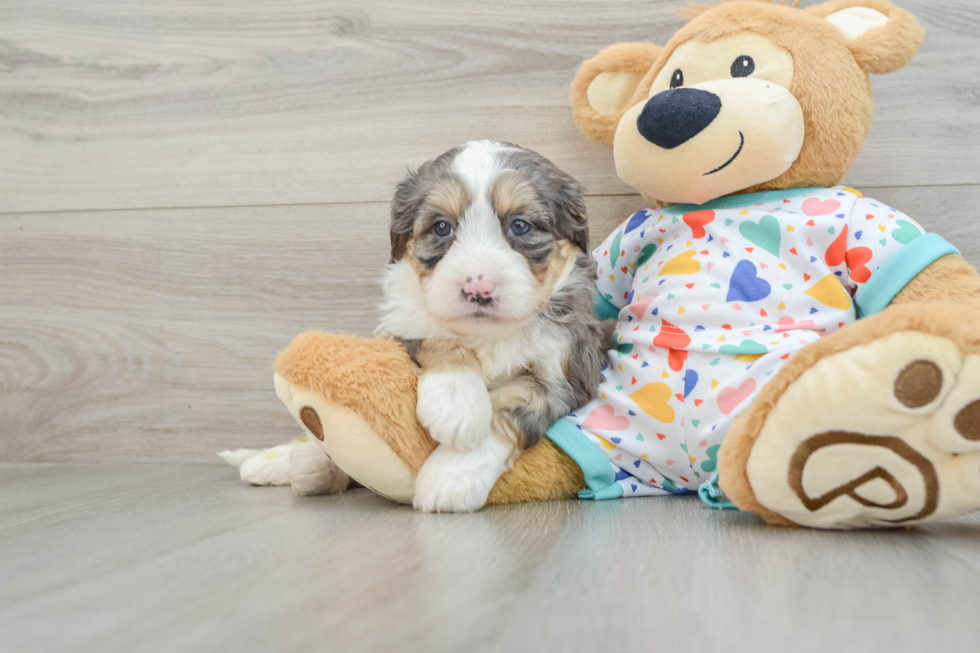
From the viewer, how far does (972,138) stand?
1617 millimetres

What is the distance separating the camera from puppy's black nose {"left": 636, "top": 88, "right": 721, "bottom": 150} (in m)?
1.22

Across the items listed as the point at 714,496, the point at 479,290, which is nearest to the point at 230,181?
the point at 479,290

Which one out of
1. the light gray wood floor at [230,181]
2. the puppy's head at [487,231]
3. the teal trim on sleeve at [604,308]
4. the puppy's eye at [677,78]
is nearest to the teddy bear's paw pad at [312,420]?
the light gray wood floor at [230,181]

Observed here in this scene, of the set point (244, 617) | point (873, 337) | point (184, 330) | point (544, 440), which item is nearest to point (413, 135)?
point (184, 330)

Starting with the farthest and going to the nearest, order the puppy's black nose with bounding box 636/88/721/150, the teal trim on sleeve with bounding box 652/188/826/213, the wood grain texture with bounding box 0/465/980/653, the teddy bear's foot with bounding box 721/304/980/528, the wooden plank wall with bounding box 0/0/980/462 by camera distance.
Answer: the wooden plank wall with bounding box 0/0/980/462
the teal trim on sleeve with bounding box 652/188/826/213
the puppy's black nose with bounding box 636/88/721/150
the teddy bear's foot with bounding box 721/304/980/528
the wood grain texture with bounding box 0/465/980/653

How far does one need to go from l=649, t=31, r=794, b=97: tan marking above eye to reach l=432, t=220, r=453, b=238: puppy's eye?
1.70ft

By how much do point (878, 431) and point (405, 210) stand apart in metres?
0.79

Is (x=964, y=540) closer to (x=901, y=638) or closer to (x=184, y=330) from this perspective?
(x=901, y=638)

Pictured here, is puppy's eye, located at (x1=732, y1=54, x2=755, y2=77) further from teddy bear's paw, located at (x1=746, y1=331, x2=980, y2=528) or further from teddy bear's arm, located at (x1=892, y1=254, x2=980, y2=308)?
teddy bear's paw, located at (x1=746, y1=331, x2=980, y2=528)

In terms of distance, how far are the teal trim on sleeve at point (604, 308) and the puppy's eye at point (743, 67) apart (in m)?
0.47

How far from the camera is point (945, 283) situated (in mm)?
1162

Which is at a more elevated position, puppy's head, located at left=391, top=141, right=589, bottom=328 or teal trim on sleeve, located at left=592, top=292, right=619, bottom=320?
puppy's head, located at left=391, top=141, right=589, bottom=328

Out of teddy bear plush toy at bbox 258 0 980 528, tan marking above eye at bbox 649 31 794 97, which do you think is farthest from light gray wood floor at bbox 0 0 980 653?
tan marking above eye at bbox 649 31 794 97

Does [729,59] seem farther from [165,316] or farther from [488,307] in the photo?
[165,316]
